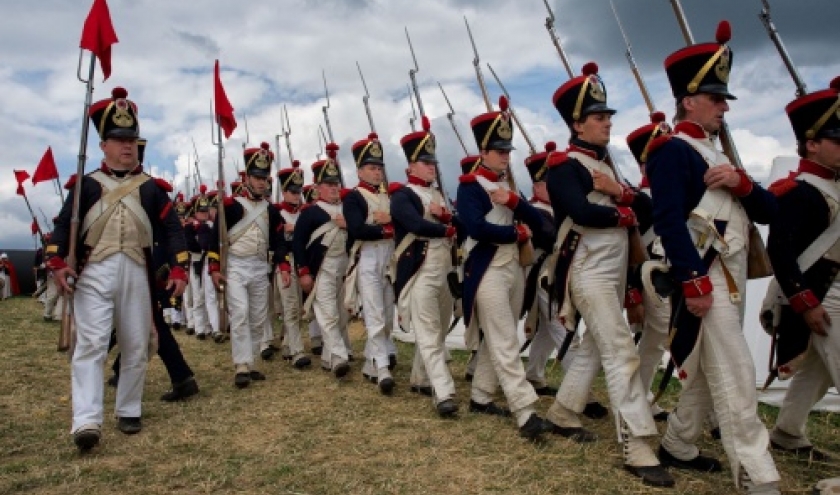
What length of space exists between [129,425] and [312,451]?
1.58 m

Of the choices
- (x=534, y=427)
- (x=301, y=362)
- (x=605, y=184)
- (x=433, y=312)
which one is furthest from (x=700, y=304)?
(x=301, y=362)

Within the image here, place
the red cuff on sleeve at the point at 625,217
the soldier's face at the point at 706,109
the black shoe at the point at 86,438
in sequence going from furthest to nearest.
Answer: the black shoe at the point at 86,438, the red cuff on sleeve at the point at 625,217, the soldier's face at the point at 706,109

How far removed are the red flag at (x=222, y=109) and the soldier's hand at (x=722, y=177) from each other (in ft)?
18.3

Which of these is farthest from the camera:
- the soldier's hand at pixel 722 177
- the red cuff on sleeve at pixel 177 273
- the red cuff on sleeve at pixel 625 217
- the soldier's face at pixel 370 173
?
the soldier's face at pixel 370 173

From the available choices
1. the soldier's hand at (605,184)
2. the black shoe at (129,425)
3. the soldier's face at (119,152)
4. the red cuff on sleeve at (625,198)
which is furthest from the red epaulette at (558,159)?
the black shoe at (129,425)

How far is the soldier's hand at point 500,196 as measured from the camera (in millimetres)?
5277

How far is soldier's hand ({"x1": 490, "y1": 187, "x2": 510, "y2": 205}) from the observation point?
17.3 feet

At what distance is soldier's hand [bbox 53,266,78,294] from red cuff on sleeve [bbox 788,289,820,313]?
457 cm

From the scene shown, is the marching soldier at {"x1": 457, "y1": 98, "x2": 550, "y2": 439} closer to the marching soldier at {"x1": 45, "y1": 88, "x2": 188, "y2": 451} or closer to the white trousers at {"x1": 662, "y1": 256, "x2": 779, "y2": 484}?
the white trousers at {"x1": 662, "y1": 256, "x2": 779, "y2": 484}

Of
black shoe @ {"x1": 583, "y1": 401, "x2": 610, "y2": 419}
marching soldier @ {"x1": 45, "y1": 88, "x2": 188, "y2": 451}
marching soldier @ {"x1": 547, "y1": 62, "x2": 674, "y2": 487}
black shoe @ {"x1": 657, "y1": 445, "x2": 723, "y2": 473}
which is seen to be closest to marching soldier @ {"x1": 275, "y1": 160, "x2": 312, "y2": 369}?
marching soldier @ {"x1": 45, "y1": 88, "x2": 188, "y2": 451}

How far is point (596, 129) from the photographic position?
181 inches

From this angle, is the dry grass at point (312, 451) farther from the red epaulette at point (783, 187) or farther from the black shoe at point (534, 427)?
the red epaulette at point (783, 187)

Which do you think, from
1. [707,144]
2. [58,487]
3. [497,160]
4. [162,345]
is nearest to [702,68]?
[707,144]

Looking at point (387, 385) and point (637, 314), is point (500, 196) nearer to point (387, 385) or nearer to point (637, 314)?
point (637, 314)
